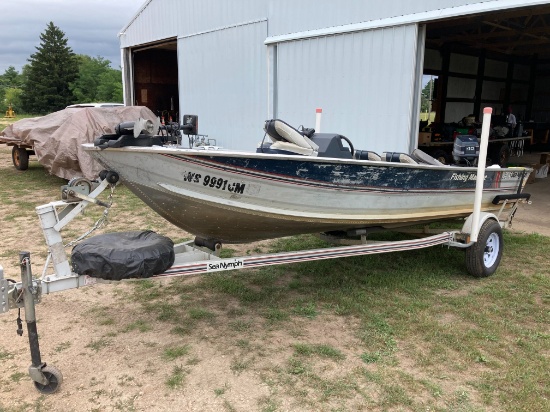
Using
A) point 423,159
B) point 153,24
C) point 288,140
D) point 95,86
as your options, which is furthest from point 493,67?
Answer: point 95,86

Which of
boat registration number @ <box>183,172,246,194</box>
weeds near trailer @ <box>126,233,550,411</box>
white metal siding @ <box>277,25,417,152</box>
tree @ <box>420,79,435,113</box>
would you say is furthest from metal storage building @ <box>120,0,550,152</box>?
boat registration number @ <box>183,172,246,194</box>

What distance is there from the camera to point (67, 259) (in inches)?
122

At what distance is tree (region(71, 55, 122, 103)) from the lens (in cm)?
5391

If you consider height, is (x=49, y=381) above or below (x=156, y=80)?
below

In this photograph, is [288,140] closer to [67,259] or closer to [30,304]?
[67,259]

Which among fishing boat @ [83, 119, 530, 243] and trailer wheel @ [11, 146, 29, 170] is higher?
fishing boat @ [83, 119, 530, 243]

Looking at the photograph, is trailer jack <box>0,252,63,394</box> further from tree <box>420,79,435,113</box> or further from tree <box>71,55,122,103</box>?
tree <box>71,55,122,103</box>

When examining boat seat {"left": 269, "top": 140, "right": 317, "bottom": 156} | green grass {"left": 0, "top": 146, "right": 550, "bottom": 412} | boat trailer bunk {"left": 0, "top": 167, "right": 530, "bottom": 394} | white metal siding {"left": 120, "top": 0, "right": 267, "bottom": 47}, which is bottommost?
green grass {"left": 0, "top": 146, "right": 550, "bottom": 412}

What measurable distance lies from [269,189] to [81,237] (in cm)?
138

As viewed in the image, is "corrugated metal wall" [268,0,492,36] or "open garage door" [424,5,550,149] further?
"open garage door" [424,5,550,149]

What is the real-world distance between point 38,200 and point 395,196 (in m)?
7.02

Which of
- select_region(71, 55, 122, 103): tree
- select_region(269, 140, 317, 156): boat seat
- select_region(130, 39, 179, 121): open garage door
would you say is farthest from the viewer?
select_region(71, 55, 122, 103): tree

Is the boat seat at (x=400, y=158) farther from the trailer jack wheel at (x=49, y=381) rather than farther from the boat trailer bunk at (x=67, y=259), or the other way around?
the trailer jack wheel at (x=49, y=381)

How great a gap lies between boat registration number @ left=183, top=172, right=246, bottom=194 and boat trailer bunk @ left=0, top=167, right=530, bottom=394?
0.51 m
